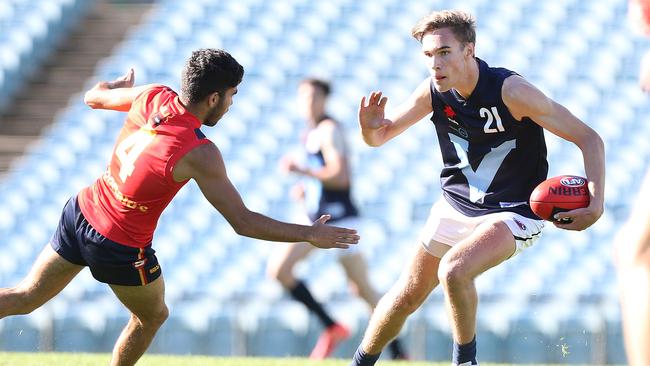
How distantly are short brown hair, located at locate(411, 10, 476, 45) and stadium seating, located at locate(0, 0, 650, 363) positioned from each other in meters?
4.84

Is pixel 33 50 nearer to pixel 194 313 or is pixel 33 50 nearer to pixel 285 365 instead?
pixel 194 313

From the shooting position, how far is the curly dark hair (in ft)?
17.0

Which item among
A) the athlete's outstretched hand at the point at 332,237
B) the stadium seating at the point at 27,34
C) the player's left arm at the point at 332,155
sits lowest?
the stadium seating at the point at 27,34

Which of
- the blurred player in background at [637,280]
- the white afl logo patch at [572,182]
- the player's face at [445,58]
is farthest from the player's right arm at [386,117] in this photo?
the blurred player in background at [637,280]

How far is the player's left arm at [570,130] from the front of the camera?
5152 millimetres

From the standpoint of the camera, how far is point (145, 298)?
5.34 meters

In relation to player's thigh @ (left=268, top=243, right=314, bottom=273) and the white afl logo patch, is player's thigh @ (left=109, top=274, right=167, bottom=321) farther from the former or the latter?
player's thigh @ (left=268, top=243, right=314, bottom=273)

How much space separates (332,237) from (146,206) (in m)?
0.92

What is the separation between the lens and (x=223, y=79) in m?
5.22

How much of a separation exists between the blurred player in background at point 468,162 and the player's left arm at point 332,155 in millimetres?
3410

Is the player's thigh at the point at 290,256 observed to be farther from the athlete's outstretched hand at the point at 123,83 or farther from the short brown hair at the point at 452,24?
A: the short brown hair at the point at 452,24

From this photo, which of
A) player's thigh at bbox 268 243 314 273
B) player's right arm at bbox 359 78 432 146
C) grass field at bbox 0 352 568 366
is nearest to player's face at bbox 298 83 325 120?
player's thigh at bbox 268 243 314 273

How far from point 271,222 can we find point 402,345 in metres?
4.96

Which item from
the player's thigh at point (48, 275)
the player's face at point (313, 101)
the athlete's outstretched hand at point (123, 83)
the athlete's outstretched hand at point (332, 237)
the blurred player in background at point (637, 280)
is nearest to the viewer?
the blurred player in background at point (637, 280)
